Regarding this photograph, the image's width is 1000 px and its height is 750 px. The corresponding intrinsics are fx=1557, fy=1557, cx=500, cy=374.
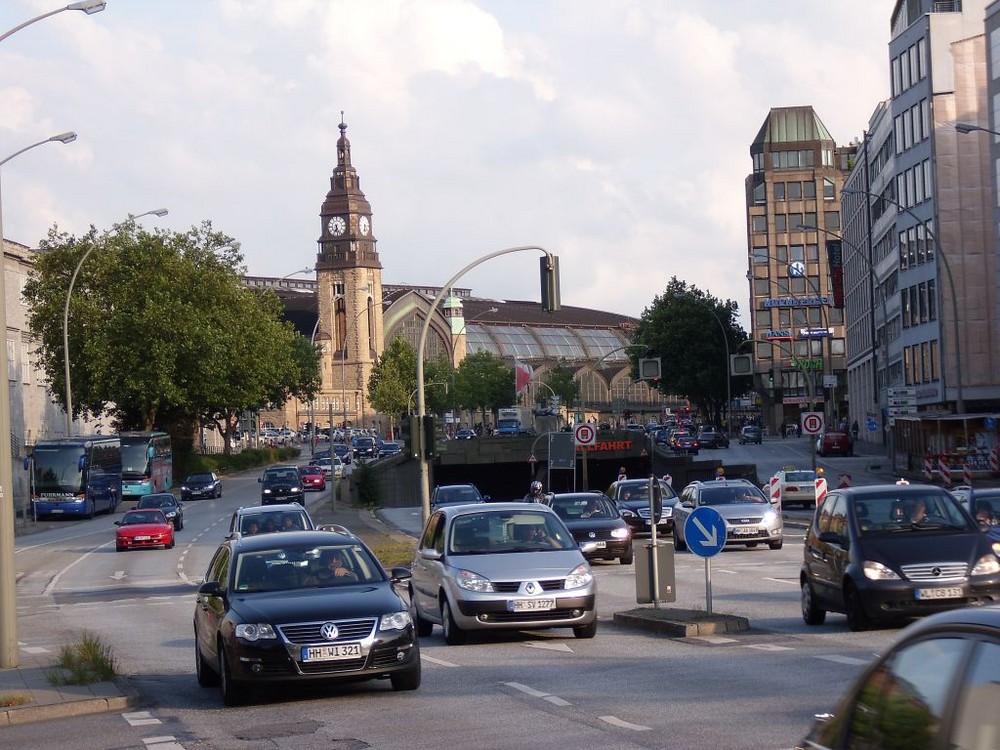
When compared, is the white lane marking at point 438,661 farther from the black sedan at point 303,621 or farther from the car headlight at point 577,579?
the car headlight at point 577,579

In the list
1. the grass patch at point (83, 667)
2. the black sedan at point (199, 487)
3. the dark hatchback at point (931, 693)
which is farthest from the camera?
the black sedan at point (199, 487)

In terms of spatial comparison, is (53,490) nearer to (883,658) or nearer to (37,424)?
(37,424)

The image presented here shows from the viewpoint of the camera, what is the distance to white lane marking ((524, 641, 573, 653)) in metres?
16.4

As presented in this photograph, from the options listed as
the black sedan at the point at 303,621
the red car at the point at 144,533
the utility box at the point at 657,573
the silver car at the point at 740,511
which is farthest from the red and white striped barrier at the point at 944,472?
the black sedan at the point at 303,621

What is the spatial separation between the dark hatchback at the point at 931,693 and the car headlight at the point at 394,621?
7924 millimetres

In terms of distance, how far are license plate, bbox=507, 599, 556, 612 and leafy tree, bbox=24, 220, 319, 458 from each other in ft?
239

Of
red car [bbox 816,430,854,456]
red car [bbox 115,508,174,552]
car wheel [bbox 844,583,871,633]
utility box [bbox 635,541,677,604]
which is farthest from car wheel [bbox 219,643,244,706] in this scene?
red car [bbox 816,430,854,456]

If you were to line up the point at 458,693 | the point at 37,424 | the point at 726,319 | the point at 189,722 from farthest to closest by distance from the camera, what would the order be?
the point at 726,319 < the point at 37,424 < the point at 458,693 < the point at 189,722

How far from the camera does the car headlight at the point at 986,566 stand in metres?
16.0

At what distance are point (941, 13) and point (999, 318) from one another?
14131 mm

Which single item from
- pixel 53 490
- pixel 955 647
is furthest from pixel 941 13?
pixel 955 647

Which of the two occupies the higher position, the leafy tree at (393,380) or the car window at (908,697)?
the leafy tree at (393,380)

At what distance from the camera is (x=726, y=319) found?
436 feet

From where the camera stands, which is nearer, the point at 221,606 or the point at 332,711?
the point at 332,711
